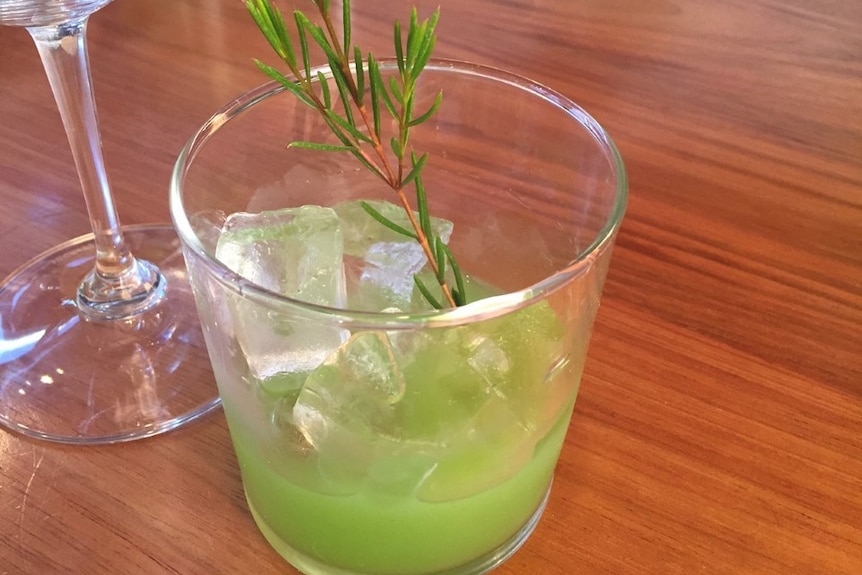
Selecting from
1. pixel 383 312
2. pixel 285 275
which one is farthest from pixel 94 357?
pixel 383 312

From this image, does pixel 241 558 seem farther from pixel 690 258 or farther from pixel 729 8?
pixel 729 8

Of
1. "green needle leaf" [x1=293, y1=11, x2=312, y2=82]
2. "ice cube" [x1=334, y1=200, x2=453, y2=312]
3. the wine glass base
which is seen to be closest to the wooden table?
the wine glass base

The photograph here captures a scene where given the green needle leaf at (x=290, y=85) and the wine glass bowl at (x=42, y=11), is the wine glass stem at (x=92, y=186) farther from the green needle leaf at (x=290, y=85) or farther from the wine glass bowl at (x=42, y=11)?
the green needle leaf at (x=290, y=85)

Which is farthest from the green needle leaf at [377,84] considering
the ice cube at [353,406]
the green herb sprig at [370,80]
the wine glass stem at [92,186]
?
the wine glass stem at [92,186]

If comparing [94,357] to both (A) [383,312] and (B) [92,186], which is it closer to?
(B) [92,186]

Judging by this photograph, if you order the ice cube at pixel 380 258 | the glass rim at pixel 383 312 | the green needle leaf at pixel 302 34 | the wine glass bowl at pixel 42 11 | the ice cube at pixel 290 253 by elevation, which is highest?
the green needle leaf at pixel 302 34

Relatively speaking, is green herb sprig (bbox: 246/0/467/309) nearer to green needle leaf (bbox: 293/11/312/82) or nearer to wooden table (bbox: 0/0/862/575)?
green needle leaf (bbox: 293/11/312/82)
